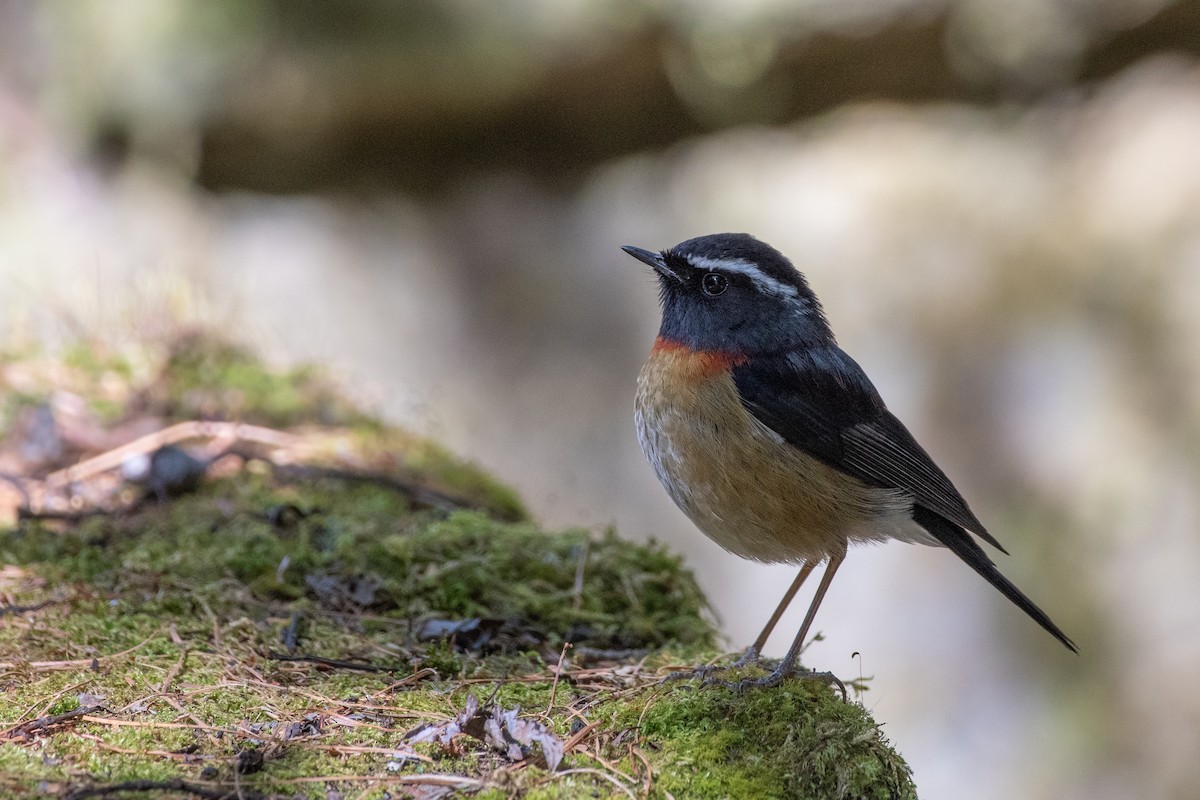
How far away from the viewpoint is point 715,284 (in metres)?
4.05

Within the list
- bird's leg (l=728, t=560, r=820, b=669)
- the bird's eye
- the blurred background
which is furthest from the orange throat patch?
the blurred background

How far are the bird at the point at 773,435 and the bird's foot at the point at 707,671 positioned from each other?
26 millimetres

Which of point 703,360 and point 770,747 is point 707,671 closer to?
point 770,747

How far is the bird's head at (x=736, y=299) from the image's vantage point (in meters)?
3.94

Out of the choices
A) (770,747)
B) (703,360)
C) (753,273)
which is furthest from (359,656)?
(753,273)

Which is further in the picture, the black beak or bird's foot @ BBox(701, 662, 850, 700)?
the black beak

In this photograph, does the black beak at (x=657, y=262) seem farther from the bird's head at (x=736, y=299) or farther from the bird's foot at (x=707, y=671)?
the bird's foot at (x=707, y=671)

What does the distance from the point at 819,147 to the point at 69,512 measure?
24.4 ft

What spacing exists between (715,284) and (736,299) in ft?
0.34

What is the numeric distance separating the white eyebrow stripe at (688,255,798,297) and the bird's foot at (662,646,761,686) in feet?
4.74

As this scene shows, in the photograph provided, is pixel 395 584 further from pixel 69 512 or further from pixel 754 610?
pixel 754 610

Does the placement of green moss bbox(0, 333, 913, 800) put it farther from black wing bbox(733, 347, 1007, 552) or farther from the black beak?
the black beak

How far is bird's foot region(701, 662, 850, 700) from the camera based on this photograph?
10.3 ft

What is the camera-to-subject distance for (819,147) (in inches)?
383
